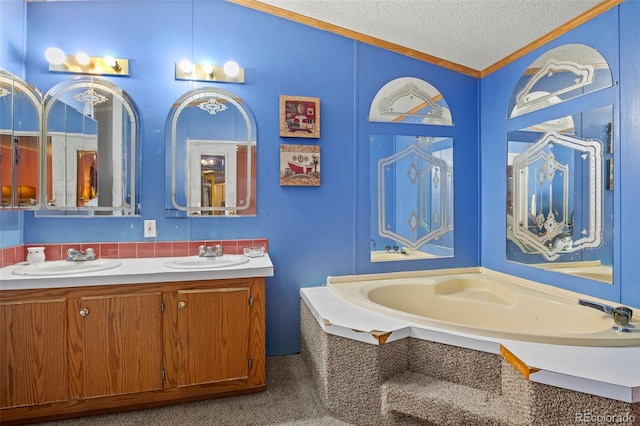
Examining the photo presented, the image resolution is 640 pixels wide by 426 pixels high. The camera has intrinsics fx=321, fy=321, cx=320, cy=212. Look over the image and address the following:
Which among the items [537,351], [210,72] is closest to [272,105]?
[210,72]

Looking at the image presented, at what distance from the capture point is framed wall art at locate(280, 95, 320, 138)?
243 cm

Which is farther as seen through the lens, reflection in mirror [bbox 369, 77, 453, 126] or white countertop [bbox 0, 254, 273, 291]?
reflection in mirror [bbox 369, 77, 453, 126]

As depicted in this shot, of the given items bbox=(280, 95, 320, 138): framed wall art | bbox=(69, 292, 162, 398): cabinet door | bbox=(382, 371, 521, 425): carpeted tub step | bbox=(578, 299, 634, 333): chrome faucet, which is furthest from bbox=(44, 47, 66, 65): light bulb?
bbox=(578, 299, 634, 333): chrome faucet

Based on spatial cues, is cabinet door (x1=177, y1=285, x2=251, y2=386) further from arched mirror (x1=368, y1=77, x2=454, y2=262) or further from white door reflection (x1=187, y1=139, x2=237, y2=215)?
arched mirror (x1=368, y1=77, x2=454, y2=262)

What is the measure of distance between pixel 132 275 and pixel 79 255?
0.58 m

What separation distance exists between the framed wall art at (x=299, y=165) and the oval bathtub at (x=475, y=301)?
81cm

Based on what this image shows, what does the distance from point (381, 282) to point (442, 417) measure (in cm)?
109

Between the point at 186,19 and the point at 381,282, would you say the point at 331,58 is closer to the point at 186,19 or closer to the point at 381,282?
the point at 186,19

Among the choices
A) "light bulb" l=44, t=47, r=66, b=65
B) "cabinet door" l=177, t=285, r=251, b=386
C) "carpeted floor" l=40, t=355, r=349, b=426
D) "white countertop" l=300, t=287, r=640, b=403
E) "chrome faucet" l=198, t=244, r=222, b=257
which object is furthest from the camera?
"chrome faucet" l=198, t=244, r=222, b=257

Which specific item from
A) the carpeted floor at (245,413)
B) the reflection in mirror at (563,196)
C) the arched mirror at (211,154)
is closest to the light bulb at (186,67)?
the arched mirror at (211,154)

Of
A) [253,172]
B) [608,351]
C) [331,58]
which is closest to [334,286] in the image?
[253,172]

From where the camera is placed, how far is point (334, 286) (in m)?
→ 2.41

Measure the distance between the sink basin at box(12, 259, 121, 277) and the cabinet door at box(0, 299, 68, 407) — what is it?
0.54ft

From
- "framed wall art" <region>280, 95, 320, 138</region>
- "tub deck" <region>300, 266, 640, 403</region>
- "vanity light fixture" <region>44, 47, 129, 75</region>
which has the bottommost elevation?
"tub deck" <region>300, 266, 640, 403</region>
